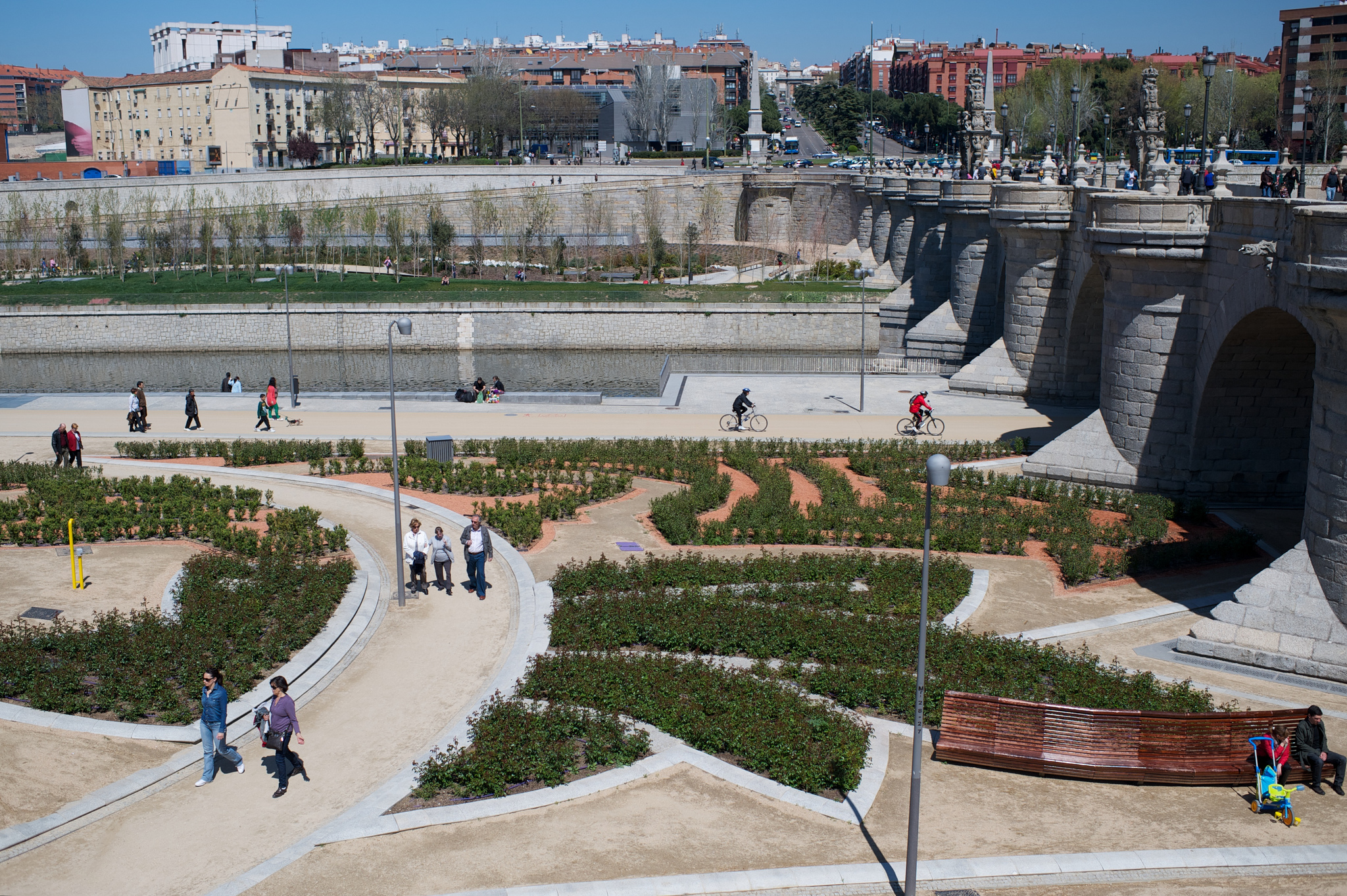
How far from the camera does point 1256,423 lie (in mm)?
23141

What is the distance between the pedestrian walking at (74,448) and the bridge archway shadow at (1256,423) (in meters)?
24.2

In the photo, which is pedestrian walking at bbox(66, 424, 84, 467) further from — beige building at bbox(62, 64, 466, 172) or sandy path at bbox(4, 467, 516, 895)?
beige building at bbox(62, 64, 466, 172)

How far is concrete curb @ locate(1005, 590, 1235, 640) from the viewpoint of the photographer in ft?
55.5

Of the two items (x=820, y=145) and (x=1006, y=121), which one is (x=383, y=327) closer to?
(x=1006, y=121)

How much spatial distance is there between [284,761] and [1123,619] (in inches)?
478

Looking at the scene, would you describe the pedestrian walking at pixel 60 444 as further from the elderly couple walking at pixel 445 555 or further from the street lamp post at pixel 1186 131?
the street lamp post at pixel 1186 131

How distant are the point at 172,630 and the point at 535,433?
15.5 m

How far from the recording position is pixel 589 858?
1114cm

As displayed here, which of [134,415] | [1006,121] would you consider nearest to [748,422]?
[134,415]

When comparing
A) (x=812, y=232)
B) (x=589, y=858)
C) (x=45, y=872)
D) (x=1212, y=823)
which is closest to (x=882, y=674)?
(x=1212, y=823)

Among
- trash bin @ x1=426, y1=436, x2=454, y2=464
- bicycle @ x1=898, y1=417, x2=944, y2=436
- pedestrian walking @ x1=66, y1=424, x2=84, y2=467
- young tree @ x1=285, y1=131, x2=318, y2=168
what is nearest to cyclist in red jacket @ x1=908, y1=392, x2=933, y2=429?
bicycle @ x1=898, y1=417, x2=944, y2=436

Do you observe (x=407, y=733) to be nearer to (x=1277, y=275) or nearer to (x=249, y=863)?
(x=249, y=863)

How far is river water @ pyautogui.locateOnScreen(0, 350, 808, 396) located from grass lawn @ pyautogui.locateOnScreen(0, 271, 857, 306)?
271 cm

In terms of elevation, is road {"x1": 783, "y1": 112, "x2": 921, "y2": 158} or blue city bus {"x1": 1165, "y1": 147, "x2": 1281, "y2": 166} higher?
road {"x1": 783, "y1": 112, "x2": 921, "y2": 158}
